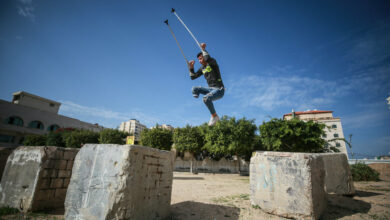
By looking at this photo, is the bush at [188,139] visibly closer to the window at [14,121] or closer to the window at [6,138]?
the window at [14,121]

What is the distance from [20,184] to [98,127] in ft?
170

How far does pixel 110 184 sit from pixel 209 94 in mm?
3593

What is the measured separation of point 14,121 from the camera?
3409 centimetres

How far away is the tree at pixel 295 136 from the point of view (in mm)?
16391

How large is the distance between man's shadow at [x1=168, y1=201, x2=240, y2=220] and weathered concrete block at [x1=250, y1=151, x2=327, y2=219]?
1.08 m

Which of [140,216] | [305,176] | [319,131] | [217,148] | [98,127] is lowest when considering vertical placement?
[140,216]

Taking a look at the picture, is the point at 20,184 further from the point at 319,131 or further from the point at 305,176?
the point at 319,131

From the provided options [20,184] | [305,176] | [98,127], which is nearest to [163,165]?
[305,176]

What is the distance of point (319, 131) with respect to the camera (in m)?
16.5

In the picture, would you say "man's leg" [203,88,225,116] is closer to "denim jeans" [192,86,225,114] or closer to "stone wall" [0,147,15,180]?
"denim jeans" [192,86,225,114]

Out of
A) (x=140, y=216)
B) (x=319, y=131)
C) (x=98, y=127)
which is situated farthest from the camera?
(x=98, y=127)

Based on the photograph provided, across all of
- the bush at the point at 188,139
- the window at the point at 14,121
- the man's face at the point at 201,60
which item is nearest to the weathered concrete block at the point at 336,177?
the man's face at the point at 201,60

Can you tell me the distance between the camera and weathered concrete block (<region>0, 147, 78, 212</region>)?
5.58m

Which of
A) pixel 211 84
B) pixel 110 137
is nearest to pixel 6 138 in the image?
pixel 110 137
